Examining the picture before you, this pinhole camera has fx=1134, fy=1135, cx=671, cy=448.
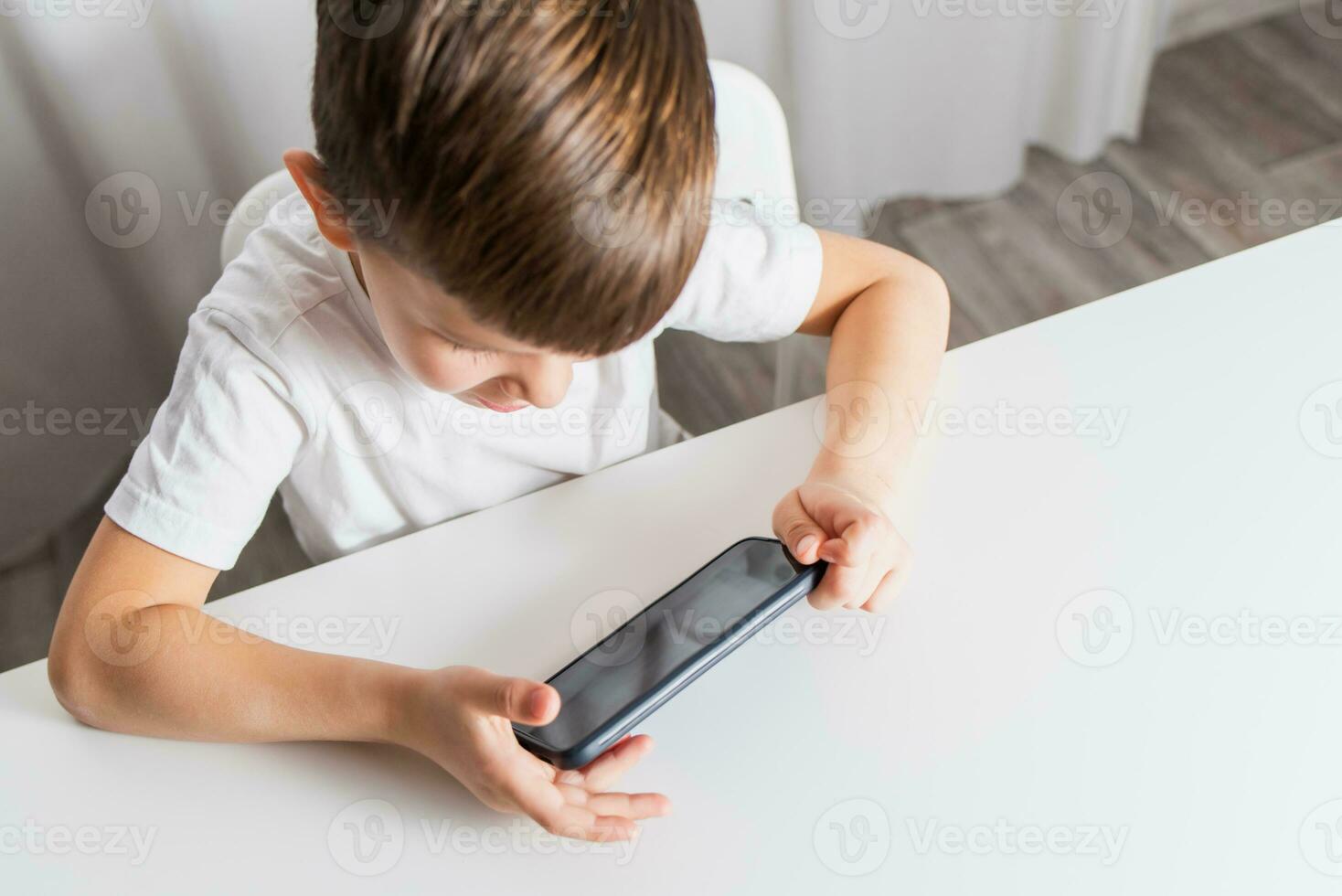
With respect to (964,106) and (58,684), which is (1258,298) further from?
(964,106)

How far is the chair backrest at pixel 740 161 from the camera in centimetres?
77

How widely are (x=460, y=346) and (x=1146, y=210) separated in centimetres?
138

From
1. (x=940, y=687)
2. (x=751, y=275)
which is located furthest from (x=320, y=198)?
(x=940, y=687)

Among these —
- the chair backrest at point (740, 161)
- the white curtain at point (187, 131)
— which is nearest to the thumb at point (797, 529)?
the chair backrest at point (740, 161)

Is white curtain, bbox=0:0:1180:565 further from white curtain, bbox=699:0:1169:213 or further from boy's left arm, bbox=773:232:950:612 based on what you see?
Result: boy's left arm, bbox=773:232:950:612

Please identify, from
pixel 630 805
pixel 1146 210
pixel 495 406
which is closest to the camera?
pixel 630 805

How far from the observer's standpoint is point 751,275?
0.75 meters

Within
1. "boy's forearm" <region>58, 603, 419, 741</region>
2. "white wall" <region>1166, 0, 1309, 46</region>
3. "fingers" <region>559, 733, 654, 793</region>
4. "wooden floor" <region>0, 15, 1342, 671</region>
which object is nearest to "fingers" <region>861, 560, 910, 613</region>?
"fingers" <region>559, 733, 654, 793</region>

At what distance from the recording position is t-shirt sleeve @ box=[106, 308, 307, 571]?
2.06ft

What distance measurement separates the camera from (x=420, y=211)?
0.48 meters

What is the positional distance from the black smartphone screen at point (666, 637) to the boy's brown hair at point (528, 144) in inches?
6.9

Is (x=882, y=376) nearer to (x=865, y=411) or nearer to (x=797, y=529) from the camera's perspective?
(x=865, y=411)

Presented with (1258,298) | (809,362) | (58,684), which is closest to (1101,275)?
(809,362)

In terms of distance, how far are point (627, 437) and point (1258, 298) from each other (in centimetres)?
44
